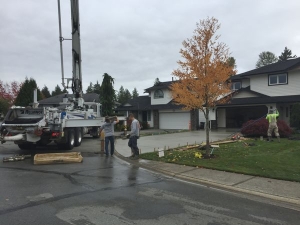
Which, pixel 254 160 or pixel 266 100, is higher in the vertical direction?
pixel 266 100

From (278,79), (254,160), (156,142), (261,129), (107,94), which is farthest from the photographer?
(107,94)

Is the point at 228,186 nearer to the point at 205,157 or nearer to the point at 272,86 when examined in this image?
the point at 205,157

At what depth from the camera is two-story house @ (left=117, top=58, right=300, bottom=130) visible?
24.1 m

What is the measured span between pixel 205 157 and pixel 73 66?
8968 millimetres

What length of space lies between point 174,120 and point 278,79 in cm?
1156

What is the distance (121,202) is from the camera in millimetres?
5738

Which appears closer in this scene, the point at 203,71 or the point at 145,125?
the point at 203,71

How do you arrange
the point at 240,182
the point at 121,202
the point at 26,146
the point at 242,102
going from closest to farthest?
the point at 121,202
the point at 240,182
the point at 26,146
the point at 242,102

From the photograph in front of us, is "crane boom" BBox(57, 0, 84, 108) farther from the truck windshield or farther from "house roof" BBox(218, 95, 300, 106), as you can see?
"house roof" BBox(218, 95, 300, 106)

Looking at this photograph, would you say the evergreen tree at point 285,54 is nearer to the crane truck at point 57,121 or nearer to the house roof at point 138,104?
the house roof at point 138,104

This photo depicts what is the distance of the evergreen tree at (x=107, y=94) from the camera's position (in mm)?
30203

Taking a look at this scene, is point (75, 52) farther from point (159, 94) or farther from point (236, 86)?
point (236, 86)

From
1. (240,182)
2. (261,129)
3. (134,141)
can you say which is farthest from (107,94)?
(240,182)

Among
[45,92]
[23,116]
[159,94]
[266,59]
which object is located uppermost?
[266,59]
